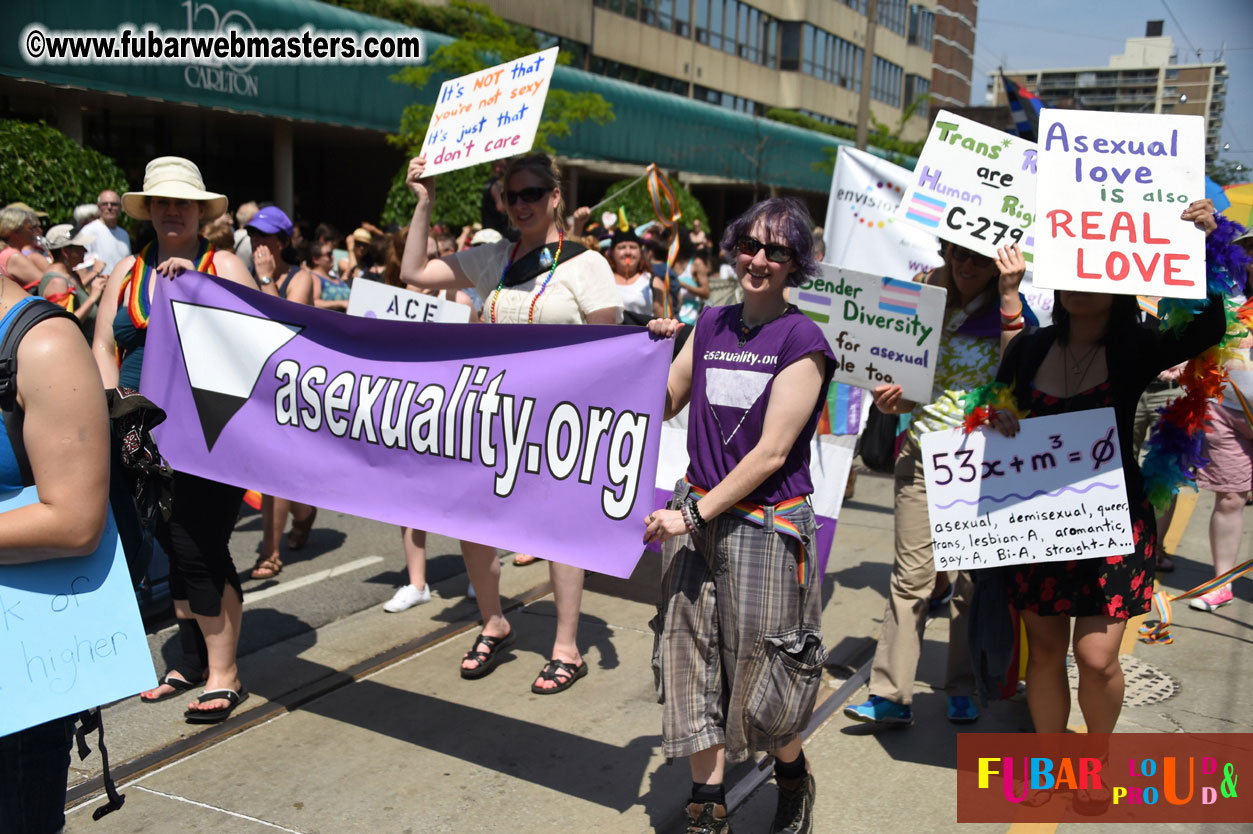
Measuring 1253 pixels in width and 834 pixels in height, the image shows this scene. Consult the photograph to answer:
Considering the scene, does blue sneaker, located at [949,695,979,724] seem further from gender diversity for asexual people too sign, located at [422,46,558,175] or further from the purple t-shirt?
gender diversity for asexual people too sign, located at [422,46,558,175]

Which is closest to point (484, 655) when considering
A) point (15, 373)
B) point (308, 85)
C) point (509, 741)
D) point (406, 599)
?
point (509, 741)

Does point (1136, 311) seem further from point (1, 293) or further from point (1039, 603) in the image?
point (1, 293)

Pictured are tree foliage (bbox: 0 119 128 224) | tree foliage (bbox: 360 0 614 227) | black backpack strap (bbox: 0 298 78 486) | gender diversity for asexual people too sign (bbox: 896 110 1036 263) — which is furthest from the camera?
tree foliage (bbox: 360 0 614 227)

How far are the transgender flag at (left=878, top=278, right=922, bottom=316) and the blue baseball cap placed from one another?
345 cm

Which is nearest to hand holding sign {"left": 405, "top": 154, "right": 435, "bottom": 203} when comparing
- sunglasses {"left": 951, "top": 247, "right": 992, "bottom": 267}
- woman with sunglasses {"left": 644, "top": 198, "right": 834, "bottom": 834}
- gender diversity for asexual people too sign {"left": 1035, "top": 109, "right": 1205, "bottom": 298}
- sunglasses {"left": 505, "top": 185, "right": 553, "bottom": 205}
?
sunglasses {"left": 505, "top": 185, "right": 553, "bottom": 205}

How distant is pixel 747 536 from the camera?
3.09 meters

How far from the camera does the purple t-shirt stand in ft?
10.1

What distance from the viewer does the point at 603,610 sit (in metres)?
5.69

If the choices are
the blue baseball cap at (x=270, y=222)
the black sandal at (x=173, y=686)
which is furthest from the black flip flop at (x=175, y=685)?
the blue baseball cap at (x=270, y=222)

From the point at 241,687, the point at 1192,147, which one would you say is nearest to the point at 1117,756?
the point at 1192,147

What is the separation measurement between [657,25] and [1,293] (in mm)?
36820

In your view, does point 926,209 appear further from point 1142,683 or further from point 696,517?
point 1142,683

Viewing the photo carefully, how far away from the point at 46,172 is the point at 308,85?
9.78 metres

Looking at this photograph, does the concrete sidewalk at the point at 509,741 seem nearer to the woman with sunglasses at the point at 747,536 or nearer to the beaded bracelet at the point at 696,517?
the woman with sunglasses at the point at 747,536
